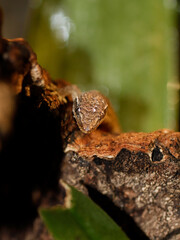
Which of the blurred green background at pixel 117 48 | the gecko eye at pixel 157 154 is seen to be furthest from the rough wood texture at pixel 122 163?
the blurred green background at pixel 117 48

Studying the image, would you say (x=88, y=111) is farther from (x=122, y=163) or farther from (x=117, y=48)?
(x=117, y=48)

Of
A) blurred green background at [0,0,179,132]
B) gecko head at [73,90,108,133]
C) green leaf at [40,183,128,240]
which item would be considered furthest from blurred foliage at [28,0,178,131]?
green leaf at [40,183,128,240]

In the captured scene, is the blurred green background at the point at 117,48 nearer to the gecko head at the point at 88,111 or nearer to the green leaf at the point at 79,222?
the gecko head at the point at 88,111

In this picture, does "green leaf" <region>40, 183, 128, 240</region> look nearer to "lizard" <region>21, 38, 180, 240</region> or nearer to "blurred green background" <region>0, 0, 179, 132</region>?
"lizard" <region>21, 38, 180, 240</region>

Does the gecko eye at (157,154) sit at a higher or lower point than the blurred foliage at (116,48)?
lower

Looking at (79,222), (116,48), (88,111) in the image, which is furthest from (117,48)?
(79,222)

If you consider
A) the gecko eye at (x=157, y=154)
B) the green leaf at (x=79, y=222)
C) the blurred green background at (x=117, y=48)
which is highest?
the blurred green background at (x=117, y=48)
